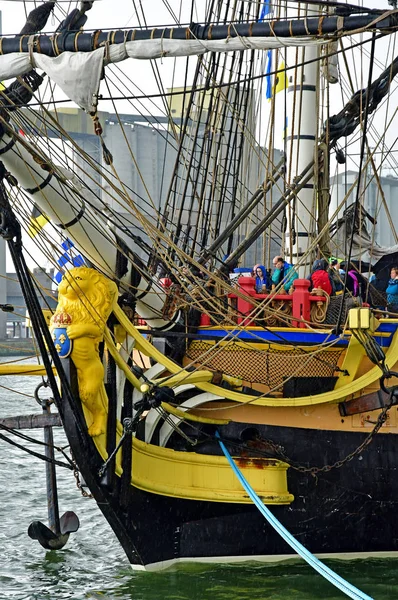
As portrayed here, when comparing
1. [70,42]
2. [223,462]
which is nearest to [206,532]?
[223,462]

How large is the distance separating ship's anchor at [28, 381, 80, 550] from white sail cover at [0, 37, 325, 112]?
3.28 metres

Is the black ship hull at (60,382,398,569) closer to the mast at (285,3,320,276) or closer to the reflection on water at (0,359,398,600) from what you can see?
the reflection on water at (0,359,398,600)

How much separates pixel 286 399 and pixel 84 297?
2.68 m

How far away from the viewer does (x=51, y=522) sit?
11258 millimetres

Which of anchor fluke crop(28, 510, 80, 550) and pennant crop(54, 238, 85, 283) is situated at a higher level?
pennant crop(54, 238, 85, 283)

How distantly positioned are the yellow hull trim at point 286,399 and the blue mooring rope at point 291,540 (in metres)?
0.57

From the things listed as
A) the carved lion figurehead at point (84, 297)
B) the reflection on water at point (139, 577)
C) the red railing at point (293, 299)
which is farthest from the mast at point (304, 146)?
the carved lion figurehead at point (84, 297)

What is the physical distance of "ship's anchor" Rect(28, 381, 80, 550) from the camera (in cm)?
1098

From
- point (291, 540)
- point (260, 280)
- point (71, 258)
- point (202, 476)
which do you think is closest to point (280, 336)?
point (260, 280)

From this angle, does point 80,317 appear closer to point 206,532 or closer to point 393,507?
point 206,532

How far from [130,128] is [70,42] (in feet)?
148

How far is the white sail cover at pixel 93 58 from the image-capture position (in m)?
9.45

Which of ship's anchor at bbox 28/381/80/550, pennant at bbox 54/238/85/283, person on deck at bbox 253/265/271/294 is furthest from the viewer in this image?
person on deck at bbox 253/265/271/294

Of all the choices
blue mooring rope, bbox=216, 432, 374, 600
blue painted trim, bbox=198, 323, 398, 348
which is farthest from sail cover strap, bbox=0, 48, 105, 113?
blue mooring rope, bbox=216, 432, 374, 600
